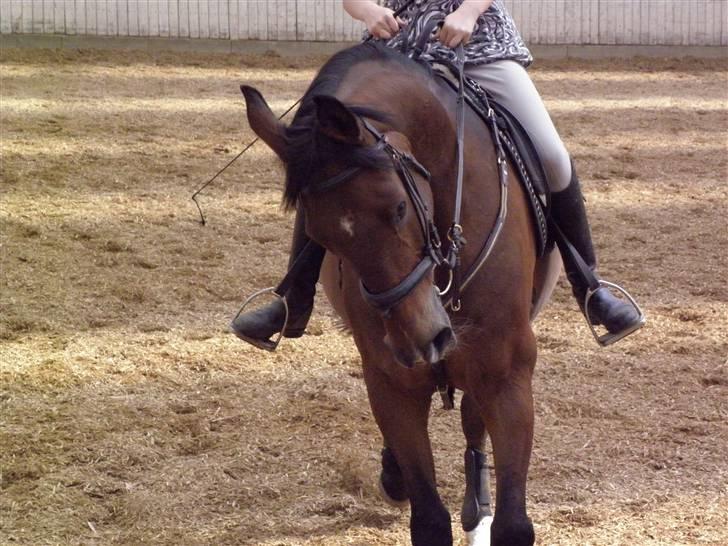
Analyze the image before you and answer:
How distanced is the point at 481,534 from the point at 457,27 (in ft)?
5.98

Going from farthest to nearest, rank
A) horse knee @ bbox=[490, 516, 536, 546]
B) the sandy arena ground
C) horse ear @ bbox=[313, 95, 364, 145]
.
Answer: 1. the sandy arena ground
2. horse knee @ bbox=[490, 516, 536, 546]
3. horse ear @ bbox=[313, 95, 364, 145]

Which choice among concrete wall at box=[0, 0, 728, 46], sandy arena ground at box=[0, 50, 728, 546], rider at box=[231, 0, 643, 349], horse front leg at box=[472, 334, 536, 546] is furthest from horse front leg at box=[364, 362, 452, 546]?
concrete wall at box=[0, 0, 728, 46]

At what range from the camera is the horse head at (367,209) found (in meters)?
2.74

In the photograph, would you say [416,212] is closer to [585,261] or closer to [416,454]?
[416,454]

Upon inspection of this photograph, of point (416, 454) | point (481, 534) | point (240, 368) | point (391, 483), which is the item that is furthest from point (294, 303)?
point (240, 368)

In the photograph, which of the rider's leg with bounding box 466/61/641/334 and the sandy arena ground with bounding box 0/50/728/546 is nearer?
the rider's leg with bounding box 466/61/641/334

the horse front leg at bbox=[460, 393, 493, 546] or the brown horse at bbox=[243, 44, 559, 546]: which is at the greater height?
the brown horse at bbox=[243, 44, 559, 546]

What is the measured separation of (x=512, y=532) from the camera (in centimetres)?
336

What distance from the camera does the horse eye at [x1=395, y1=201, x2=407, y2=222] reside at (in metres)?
2.78

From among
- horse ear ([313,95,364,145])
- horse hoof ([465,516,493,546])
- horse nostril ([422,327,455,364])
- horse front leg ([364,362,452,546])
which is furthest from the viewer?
horse hoof ([465,516,493,546])

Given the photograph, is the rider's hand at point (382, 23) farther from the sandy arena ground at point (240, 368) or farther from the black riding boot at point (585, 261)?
the sandy arena ground at point (240, 368)

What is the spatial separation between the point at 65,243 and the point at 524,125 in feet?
16.4

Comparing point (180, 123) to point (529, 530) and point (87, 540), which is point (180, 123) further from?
point (529, 530)

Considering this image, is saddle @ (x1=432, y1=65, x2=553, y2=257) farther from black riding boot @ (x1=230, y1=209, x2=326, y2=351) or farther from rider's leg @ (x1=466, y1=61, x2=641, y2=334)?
black riding boot @ (x1=230, y1=209, x2=326, y2=351)
